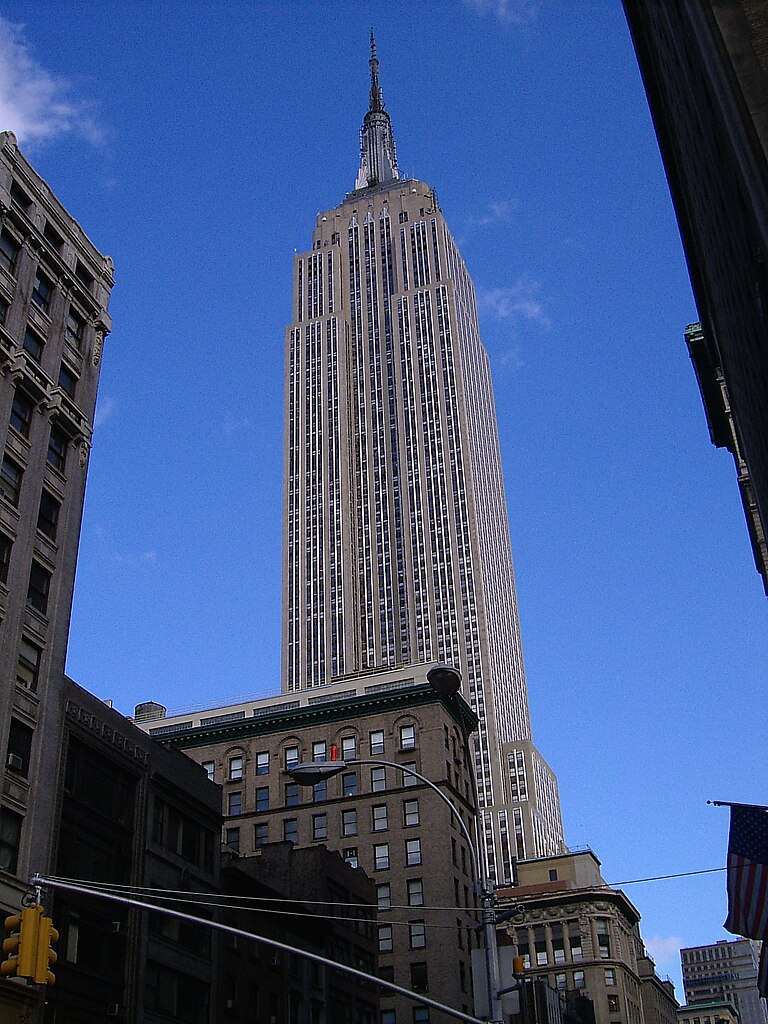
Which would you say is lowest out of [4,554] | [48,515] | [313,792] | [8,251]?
[4,554]

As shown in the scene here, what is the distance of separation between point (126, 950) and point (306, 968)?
662 inches

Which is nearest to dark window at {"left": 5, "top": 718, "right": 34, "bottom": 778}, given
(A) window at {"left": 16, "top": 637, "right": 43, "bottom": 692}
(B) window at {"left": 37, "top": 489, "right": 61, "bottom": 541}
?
(A) window at {"left": 16, "top": 637, "right": 43, "bottom": 692}

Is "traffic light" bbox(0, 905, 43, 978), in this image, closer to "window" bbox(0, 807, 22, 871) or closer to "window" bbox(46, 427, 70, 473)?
"window" bbox(0, 807, 22, 871)

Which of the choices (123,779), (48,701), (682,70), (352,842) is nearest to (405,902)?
(352,842)

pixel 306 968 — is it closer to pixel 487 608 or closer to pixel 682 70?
pixel 682 70

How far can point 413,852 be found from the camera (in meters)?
75.6

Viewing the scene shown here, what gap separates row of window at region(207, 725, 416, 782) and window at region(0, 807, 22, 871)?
4209 centimetres

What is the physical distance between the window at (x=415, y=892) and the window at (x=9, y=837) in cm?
4002

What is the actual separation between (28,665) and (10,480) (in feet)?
23.5

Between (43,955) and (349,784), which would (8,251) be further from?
(349,784)

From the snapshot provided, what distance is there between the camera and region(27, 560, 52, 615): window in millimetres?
43750

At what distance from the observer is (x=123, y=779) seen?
4694 centimetres

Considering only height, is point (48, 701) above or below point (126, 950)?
above

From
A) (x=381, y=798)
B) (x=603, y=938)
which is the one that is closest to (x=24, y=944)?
(x=381, y=798)
